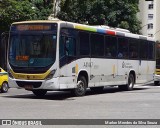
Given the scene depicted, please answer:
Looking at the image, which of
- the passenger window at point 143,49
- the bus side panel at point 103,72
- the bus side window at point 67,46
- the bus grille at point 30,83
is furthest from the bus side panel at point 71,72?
the passenger window at point 143,49

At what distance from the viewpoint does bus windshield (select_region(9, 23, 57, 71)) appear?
17.9 m

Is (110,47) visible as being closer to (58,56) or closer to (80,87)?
(80,87)

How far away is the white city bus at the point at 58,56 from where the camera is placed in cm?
1792

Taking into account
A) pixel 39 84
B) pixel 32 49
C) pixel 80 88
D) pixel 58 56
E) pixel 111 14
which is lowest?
pixel 80 88

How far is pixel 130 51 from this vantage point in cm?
2462

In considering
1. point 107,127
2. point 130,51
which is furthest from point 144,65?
point 107,127

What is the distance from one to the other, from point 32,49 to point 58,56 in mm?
1132

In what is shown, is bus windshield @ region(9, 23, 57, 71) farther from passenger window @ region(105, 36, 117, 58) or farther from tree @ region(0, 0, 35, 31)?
tree @ region(0, 0, 35, 31)

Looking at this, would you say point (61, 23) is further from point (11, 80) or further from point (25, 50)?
point (11, 80)

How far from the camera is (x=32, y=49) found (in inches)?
715

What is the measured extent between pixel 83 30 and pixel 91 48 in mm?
1041

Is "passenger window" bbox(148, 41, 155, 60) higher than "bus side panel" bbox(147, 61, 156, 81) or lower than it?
higher

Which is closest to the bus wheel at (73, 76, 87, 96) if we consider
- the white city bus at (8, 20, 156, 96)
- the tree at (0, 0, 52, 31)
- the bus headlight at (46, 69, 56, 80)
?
the white city bus at (8, 20, 156, 96)

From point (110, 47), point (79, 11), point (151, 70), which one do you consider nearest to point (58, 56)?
point (110, 47)
